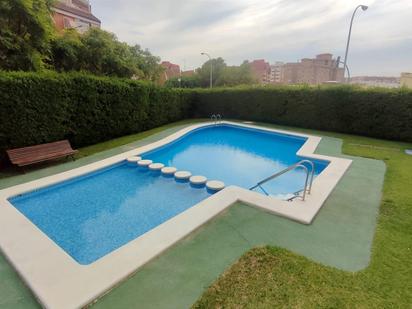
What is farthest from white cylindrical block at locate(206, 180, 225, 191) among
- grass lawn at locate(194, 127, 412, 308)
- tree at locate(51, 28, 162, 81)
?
tree at locate(51, 28, 162, 81)

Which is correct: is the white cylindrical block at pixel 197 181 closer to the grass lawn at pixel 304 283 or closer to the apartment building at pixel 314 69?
the grass lawn at pixel 304 283

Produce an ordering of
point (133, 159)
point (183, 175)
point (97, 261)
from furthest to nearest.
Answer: point (133, 159) → point (183, 175) → point (97, 261)

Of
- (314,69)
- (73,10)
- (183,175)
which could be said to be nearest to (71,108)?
(183,175)

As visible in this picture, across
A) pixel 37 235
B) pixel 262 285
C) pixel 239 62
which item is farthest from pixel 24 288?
pixel 239 62

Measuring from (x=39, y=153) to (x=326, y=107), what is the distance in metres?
13.9

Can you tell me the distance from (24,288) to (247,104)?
1533cm

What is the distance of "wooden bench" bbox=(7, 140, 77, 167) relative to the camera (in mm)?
7137

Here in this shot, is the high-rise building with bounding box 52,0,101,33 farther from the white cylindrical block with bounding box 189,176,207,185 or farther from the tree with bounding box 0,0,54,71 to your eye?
the white cylindrical block with bounding box 189,176,207,185

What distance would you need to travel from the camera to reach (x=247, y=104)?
1633 cm

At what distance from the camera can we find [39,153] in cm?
773

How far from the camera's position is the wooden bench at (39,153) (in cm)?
714

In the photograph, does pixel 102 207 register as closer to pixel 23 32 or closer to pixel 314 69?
pixel 23 32

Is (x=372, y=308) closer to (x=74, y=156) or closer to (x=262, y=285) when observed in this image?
(x=262, y=285)

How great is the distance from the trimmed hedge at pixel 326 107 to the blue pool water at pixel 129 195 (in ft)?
12.7
